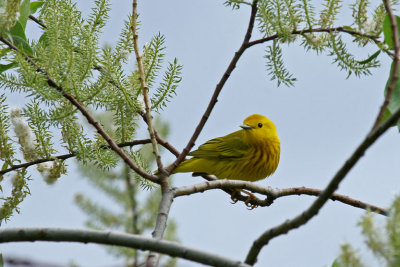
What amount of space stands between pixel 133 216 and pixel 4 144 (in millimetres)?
656

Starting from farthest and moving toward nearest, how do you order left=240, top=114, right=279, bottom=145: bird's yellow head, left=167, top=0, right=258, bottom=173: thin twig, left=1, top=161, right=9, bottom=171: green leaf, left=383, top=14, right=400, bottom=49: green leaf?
1. left=240, top=114, right=279, bottom=145: bird's yellow head
2. left=1, top=161, right=9, bottom=171: green leaf
3. left=167, top=0, right=258, bottom=173: thin twig
4. left=383, top=14, right=400, bottom=49: green leaf

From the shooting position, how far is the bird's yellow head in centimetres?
530

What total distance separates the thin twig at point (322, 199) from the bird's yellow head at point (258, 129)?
365cm

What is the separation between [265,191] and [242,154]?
257 centimetres

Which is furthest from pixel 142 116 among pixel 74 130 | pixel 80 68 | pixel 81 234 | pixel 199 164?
pixel 199 164

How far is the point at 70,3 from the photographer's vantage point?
2.30 m

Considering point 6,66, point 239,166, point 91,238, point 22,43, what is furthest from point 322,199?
point 239,166

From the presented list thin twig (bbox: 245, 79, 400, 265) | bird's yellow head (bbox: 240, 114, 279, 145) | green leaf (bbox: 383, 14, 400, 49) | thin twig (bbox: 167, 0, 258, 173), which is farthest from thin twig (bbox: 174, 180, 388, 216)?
bird's yellow head (bbox: 240, 114, 279, 145)

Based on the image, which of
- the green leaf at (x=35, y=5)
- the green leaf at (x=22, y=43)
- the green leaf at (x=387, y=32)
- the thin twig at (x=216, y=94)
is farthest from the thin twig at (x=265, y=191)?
the green leaf at (x=35, y=5)

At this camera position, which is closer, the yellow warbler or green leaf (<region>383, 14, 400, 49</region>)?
green leaf (<region>383, 14, 400, 49</region>)

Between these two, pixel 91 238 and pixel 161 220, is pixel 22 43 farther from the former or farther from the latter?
pixel 91 238

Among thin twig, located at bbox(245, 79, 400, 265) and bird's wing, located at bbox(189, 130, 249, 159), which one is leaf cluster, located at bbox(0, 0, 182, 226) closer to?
thin twig, located at bbox(245, 79, 400, 265)

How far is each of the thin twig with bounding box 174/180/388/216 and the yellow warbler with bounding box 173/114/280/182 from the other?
2.05 meters

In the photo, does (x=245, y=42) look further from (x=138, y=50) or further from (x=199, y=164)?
(x=199, y=164)
